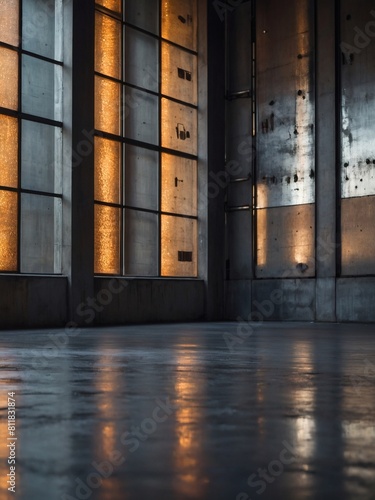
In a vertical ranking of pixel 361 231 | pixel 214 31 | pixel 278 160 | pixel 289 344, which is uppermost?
pixel 214 31

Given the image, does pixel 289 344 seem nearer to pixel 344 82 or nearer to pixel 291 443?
pixel 291 443

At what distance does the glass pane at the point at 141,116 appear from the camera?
2016 centimetres

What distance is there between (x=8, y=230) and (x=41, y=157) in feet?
6.59

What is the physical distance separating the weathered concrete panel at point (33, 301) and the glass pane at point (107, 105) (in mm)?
4165

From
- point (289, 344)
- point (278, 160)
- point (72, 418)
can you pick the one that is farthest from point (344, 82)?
point (72, 418)

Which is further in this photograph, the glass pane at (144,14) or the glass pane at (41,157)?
the glass pane at (144,14)

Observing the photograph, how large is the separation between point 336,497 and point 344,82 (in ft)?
63.7

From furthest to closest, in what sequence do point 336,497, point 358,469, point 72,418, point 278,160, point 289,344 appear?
point 278,160, point 289,344, point 72,418, point 358,469, point 336,497

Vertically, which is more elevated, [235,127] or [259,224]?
[235,127]

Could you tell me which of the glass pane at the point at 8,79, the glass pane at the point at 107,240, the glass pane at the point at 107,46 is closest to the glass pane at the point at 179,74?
the glass pane at the point at 107,46

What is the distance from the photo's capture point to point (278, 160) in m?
21.8

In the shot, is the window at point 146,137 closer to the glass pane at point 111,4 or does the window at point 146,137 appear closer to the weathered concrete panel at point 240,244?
the glass pane at point 111,4

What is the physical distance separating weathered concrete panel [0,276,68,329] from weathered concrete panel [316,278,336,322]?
22.3 ft

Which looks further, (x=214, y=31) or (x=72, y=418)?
(x=214, y=31)
